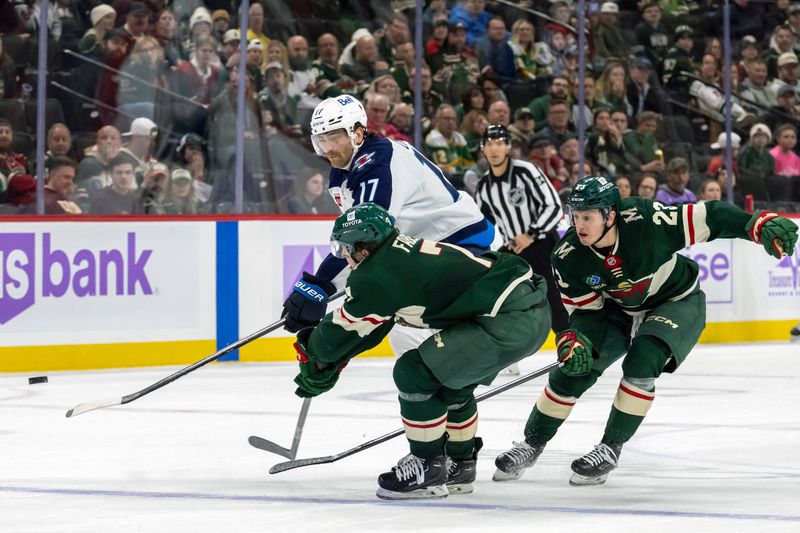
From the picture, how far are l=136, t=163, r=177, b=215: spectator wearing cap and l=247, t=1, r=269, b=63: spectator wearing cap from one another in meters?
1.26

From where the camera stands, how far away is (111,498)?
13.6 ft

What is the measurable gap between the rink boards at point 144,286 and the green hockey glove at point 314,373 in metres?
4.38

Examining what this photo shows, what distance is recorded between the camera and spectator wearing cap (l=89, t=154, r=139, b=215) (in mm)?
→ 8633

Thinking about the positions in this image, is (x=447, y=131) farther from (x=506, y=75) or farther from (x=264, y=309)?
(x=264, y=309)

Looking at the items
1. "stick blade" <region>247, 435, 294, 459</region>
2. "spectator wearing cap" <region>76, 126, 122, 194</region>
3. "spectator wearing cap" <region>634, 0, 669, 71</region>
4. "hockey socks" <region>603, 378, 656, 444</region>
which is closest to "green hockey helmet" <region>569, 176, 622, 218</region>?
"hockey socks" <region>603, 378, 656, 444</region>

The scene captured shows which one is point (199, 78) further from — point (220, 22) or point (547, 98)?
point (547, 98)

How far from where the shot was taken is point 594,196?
4285 mm

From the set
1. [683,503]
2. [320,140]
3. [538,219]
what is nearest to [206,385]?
[538,219]

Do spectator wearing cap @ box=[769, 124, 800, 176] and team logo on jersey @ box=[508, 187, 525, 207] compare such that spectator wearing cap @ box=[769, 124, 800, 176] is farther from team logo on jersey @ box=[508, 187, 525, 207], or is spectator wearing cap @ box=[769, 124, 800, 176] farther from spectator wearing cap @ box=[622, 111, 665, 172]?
team logo on jersey @ box=[508, 187, 525, 207]

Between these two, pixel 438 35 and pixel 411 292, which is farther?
pixel 438 35

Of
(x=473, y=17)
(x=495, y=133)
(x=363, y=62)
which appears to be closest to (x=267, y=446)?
(x=495, y=133)

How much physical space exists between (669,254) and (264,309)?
15.8 ft

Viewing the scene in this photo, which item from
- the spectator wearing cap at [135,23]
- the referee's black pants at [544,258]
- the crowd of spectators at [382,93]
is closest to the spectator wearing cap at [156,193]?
the crowd of spectators at [382,93]

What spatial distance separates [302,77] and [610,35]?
290 cm
